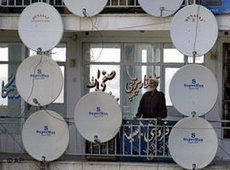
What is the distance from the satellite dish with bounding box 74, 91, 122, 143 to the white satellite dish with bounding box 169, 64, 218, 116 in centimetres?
119

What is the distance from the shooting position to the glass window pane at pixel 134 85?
41.3ft

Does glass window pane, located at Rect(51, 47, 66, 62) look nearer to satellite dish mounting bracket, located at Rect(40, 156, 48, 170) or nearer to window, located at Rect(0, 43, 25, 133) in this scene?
window, located at Rect(0, 43, 25, 133)

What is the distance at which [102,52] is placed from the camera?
12.8 meters

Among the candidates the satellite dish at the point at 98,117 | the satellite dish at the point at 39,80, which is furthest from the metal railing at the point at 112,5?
the satellite dish at the point at 98,117

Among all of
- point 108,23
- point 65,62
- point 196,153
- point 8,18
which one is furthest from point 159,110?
point 8,18

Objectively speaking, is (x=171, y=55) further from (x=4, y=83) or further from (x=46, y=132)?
(x=4, y=83)

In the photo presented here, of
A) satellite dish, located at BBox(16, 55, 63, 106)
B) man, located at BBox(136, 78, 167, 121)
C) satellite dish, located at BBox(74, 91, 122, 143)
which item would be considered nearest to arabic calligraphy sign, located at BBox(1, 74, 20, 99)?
satellite dish, located at BBox(16, 55, 63, 106)

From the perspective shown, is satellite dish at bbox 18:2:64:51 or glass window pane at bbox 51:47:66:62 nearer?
satellite dish at bbox 18:2:64:51

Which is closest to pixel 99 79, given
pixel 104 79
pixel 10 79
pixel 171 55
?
pixel 104 79

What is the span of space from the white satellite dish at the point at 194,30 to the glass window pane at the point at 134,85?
2.19 metres

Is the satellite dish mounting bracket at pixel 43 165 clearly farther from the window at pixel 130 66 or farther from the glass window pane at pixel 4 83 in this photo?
the glass window pane at pixel 4 83

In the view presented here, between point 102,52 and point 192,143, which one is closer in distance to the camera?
point 192,143

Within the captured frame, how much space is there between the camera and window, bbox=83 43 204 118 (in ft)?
Answer: 41.2

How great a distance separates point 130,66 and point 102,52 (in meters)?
0.75
